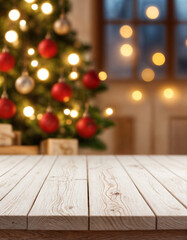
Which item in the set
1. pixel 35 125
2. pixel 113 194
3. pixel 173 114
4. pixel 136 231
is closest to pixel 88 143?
pixel 35 125

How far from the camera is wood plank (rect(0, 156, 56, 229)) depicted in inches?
34.4

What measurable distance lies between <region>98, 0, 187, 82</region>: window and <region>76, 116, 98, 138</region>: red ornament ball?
4.81 ft

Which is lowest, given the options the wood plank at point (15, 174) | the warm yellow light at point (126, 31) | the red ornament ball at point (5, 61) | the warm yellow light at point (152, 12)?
the wood plank at point (15, 174)

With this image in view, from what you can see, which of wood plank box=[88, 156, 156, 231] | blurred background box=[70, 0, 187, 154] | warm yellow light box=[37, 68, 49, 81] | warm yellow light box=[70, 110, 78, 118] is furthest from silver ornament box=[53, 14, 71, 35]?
wood plank box=[88, 156, 156, 231]

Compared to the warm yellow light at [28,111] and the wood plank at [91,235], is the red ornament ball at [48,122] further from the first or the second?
the wood plank at [91,235]

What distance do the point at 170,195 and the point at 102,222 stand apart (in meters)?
0.32

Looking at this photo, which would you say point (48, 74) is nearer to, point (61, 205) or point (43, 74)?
point (43, 74)

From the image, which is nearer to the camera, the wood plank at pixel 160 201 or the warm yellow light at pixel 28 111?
the wood plank at pixel 160 201

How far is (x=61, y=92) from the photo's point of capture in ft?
8.70

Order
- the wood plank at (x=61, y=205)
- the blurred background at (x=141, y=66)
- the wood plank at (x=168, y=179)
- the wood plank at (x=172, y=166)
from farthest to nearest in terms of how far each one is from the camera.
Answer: the blurred background at (x=141, y=66)
the wood plank at (x=172, y=166)
the wood plank at (x=168, y=179)
the wood plank at (x=61, y=205)

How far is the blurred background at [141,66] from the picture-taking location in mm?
3906

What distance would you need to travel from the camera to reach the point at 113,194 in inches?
43.2

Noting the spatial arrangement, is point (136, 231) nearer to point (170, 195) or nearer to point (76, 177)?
point (170, 195)

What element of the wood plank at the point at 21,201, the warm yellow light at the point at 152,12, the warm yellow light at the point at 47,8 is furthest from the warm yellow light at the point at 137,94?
the wood plank at the point at 21,201
